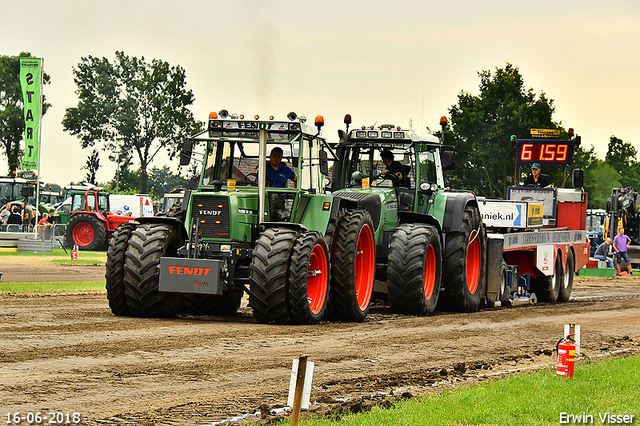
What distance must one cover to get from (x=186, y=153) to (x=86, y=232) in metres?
27.7

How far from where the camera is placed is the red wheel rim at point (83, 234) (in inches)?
1557

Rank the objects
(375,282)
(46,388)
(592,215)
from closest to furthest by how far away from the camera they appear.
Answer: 1. (46,388)
2. (375,282)
3. (592,215)

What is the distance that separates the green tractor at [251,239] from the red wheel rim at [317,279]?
0.05ft

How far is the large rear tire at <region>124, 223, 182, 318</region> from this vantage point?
1214 centimetres

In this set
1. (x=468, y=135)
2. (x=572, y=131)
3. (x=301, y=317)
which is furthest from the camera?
(x=468, y=135)

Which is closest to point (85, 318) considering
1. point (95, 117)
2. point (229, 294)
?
point (229, 294)

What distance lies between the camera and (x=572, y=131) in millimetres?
22547

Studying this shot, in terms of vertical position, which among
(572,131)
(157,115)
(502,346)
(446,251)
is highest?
(157,115)

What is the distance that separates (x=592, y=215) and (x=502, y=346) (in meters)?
44.2

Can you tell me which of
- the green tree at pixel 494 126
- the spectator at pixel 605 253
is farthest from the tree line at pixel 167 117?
the spectator at pixel 605 253

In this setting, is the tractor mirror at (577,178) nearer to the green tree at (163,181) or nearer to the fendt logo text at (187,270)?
the fendt logo text at (187,270)

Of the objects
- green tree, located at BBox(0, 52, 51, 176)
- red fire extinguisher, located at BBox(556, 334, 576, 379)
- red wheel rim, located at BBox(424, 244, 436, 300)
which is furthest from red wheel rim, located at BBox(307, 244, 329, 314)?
green tree, located at BBox(0, 52, 51, 176)

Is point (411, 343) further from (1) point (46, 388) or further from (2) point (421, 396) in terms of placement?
(1) point (46, 388)

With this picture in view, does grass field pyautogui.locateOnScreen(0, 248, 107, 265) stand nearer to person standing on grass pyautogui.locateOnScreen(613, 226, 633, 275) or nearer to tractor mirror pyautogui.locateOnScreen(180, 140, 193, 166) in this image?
tractor mirror pyautogui.locateOnScreen(180, 140, 193, 166)
